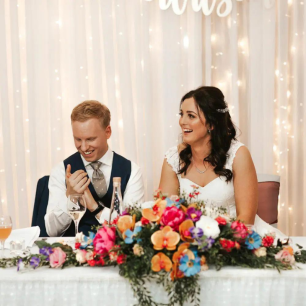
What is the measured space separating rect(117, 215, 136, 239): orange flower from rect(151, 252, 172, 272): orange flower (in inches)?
5.6

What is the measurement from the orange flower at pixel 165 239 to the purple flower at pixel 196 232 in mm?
44

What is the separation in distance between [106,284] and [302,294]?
0.63m

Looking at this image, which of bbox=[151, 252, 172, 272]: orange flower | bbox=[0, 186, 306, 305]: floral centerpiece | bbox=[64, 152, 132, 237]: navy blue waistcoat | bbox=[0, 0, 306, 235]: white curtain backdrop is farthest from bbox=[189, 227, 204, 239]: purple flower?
bbox=[0, 0, 306, 235]: white curtain backdrop

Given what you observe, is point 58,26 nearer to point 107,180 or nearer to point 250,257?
point 107,180

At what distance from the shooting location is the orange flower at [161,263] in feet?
4.18

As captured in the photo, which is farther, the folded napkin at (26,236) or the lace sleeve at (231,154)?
the lace sleeve at (231,154)

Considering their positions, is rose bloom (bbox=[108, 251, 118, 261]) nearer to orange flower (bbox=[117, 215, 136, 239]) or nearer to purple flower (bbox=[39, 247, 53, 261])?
orange flower (bbox=[117, 215, 136, 239])

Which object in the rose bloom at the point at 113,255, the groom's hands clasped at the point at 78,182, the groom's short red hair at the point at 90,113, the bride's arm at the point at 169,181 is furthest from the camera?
the bride's arm at the point at 169,181

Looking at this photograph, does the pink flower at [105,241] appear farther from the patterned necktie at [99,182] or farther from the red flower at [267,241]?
the patterned necktie at [99,182]

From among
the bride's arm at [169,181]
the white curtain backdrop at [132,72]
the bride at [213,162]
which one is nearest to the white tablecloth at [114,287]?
the bride at [213,162]

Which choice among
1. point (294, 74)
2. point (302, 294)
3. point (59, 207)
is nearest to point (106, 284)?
point (302, 294)

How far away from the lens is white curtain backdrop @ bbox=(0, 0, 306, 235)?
11.1 ft

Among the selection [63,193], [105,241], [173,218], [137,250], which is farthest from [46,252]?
[63,193]

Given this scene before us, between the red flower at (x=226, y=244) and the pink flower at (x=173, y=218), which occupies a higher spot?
the pink flower at (x=173, y=218)
